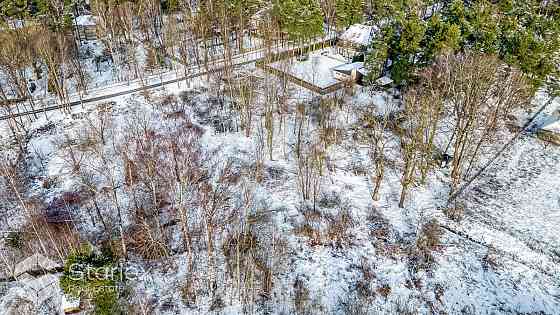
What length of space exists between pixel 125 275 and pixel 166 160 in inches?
390

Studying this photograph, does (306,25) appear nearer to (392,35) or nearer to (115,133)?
(392,35)

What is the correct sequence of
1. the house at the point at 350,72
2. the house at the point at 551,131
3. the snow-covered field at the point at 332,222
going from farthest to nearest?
1. the house at the point at 350,72
2. the house at the point at 551,131
3. the snow-covered field at the point at 332,222

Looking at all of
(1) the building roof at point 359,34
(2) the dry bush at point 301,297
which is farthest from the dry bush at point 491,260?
(1) the building roof at point 359,34

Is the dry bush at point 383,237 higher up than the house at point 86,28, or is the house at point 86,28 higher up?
the house at point 86,28

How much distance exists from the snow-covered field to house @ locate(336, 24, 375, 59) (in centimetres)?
1274

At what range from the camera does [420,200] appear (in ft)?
90.6

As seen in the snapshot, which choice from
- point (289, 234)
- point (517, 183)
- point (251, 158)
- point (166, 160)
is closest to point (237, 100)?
point (251, 158)

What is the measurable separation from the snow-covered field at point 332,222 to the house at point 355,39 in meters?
12.7

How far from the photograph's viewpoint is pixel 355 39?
47.6 metres

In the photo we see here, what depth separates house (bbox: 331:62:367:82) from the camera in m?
41.1

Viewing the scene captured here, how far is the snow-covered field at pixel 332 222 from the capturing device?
2097cm

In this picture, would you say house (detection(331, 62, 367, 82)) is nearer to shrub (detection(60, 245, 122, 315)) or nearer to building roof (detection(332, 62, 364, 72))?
building roof (detection(332, 62, 364, 72))

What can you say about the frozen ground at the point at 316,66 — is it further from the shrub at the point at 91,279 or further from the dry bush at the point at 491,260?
the shrub at the point at 91,279

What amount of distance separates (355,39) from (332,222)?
28.6 meters
